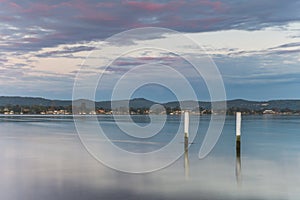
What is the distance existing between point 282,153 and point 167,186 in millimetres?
12617

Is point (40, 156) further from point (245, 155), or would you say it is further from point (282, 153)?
point (282, 153)

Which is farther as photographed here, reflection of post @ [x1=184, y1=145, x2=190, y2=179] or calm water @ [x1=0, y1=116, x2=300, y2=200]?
reflection of post @ [x1=184, y1=145, x2=190, y2=179]

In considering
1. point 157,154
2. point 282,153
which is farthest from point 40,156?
point 282,153

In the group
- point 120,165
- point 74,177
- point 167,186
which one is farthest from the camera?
point 120,165

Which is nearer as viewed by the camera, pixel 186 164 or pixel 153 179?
pixel 153 179

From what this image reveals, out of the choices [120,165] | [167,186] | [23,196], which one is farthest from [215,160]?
[23,196]

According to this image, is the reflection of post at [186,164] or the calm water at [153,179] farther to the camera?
the reflection of post at [186,164]

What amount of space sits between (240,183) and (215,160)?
582cm

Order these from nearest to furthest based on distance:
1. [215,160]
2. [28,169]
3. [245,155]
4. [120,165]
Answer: [28,169] → [120,165] → [215,160] → [245,155]

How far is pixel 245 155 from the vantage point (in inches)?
846

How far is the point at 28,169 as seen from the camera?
15992 millimetres

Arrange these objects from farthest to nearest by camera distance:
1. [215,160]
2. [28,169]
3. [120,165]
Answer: [215,160] → [120,165] → [28,169]

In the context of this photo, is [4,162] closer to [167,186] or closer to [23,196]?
[23,196]

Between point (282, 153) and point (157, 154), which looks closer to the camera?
point (157, 154)
